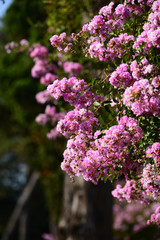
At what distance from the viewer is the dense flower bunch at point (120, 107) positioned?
112 inches

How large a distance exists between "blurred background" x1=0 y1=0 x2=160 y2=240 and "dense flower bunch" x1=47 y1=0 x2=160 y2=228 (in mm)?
473

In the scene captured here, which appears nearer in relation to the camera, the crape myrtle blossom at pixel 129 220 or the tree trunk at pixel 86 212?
the tree trunk at pixel 86 212

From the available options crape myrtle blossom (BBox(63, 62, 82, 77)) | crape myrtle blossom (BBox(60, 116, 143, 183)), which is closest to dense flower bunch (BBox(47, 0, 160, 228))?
crape myrtle blossom (BBox(60, 116, 143, 183))

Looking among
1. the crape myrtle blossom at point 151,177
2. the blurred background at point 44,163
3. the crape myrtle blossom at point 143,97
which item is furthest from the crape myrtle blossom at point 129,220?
the crape myrtle blossom at point 143,97

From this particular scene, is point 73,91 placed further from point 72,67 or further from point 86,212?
point 86,212

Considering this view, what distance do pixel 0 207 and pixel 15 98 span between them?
13002 millimetres

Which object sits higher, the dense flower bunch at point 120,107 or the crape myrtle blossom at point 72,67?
the crape myrtle blossom at point 72,67

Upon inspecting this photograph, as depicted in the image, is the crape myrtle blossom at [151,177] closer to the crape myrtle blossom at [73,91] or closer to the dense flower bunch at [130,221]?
the crape myrtle blossom at [73,91]

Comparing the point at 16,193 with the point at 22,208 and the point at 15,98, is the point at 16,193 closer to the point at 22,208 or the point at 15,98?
the point at 22,208

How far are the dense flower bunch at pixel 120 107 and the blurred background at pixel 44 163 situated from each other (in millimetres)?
473

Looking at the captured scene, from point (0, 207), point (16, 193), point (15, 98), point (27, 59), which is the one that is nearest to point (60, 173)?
point (15, 98)

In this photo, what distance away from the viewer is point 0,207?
2275 centimetres

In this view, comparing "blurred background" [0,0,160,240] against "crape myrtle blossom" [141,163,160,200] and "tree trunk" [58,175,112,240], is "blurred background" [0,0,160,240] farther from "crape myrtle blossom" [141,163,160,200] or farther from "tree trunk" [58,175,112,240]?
"crape myrtle blossom" [141,163,160,200]


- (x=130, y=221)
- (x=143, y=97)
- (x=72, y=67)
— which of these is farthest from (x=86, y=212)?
(x=130, y=221)
